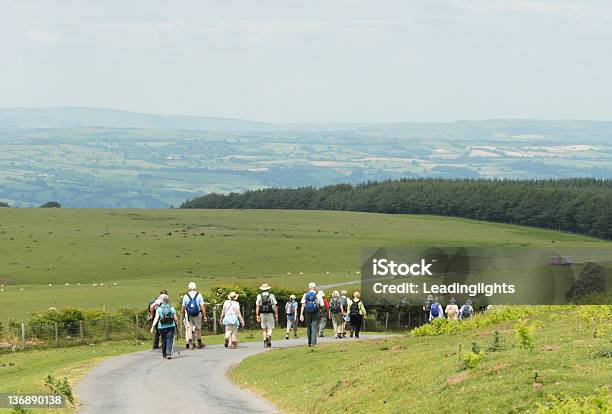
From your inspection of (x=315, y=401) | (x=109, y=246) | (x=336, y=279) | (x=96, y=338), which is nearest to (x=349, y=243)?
(x=109, y=246)

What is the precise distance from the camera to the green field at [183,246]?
8588 cm

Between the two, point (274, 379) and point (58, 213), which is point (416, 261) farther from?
point (58, 213)

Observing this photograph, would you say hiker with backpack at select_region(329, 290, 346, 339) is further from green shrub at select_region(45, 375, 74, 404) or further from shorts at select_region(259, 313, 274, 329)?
green shrub at select_region(45, 375, 74, 404)

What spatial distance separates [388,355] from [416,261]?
7.83 metres

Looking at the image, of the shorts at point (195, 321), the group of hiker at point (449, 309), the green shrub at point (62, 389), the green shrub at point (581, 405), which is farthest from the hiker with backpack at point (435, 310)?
the green shrub at point (581, 405)

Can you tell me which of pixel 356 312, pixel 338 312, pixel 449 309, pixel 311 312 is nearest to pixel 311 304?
pixel 311 312

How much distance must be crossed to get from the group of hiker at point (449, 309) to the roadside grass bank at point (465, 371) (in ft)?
18.6

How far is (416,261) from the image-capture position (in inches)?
1379

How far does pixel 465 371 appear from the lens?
21219 mm

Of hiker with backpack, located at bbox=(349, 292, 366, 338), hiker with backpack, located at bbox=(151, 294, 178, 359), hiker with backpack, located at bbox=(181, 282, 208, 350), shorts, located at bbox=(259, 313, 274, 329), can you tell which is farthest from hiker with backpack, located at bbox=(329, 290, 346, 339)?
hiker with backpack, located at bbox=(151, 294, 178, 359)

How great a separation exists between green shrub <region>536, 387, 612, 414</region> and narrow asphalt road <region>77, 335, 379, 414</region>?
7.87 meters

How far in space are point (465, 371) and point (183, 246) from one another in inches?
4164

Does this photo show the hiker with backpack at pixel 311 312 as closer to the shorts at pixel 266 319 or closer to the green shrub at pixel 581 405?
the shorts at pixel 266 319

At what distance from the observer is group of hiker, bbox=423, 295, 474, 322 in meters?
38.3
